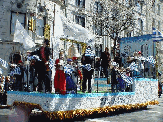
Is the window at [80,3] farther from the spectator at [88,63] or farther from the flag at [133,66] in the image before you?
the spectator at [88,63]

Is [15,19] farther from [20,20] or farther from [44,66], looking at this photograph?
[44,66]

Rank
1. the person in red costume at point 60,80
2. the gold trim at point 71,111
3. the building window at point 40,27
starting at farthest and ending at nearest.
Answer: the building window at point 40,27 < the person in red costume at point 60,80 < the gold trim at point 71,111

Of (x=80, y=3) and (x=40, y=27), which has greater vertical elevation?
(x=80, y=3)

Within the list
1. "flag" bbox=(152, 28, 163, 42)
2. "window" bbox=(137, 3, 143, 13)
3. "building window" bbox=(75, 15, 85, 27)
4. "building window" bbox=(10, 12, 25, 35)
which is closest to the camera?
"flag" bbox=(152, 28, 163, 42)

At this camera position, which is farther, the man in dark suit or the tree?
the tree

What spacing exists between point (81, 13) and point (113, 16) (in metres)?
5.69

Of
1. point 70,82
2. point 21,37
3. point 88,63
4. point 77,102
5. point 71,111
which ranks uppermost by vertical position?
point 21,37

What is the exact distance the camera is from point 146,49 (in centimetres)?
1645

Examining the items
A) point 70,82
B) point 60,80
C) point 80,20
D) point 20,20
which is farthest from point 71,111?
point 80,20

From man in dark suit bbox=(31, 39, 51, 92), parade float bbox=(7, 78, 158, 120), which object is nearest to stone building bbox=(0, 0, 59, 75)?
parade float bbox=(7, 78, 158, 120)

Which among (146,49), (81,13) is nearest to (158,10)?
(81,13)

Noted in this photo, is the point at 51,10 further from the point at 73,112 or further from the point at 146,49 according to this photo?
the point at 73,112

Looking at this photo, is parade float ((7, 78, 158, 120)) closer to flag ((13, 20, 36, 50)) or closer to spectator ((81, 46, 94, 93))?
spectator ((81, 46, 94, 93))

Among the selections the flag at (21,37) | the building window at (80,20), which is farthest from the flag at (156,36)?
the building window at (80,20)
